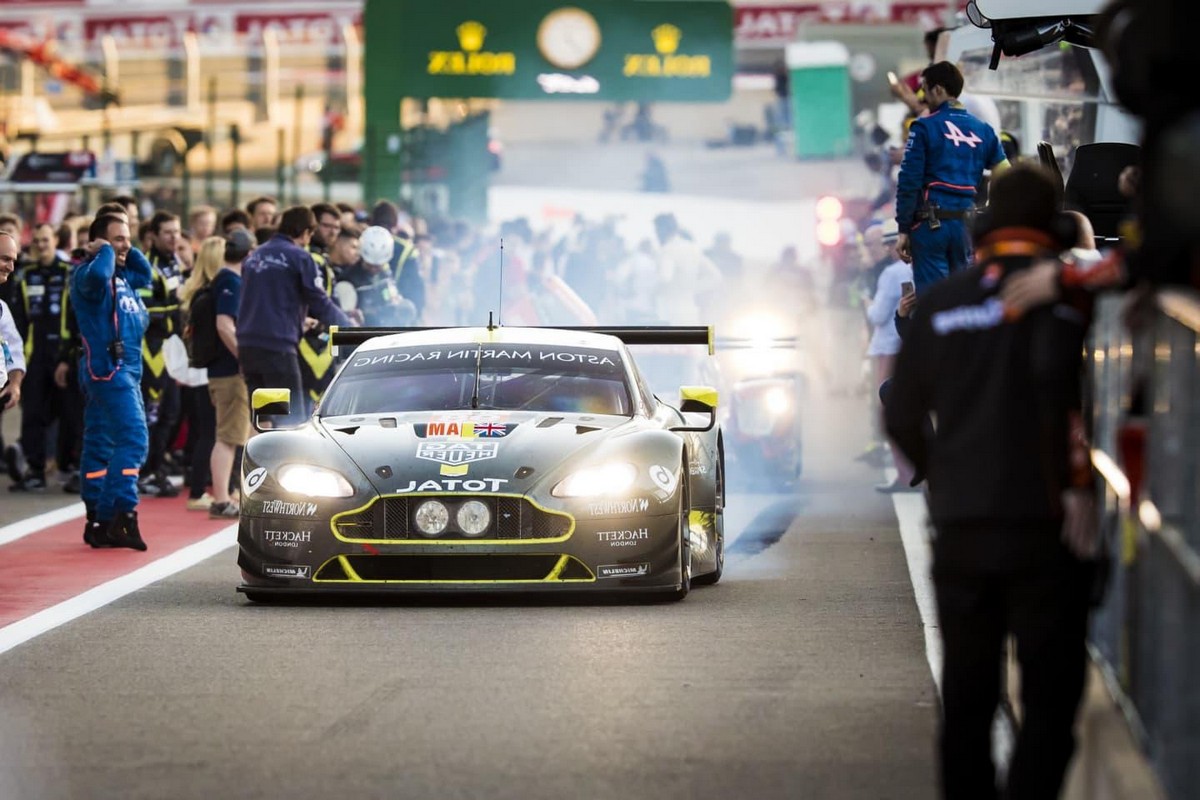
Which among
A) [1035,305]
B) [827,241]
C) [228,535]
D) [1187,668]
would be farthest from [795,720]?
[827,241]

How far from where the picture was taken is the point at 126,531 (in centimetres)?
1381

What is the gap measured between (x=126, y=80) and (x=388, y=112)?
42.8 meters


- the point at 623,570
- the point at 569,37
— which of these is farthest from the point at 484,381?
the point at 569,37

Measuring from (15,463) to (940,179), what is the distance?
8.78 m

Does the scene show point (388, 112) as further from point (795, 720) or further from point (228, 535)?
point (795, 720)

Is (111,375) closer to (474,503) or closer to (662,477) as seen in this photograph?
(474,503)

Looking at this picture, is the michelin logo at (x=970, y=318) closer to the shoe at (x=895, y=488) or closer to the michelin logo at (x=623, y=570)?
the michelin logo at (x=623, y=570)

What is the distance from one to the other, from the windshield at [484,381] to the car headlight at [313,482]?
3.12 ft

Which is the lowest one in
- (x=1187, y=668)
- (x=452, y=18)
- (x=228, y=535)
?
(x=228, y=535)

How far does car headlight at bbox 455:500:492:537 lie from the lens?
10688mm

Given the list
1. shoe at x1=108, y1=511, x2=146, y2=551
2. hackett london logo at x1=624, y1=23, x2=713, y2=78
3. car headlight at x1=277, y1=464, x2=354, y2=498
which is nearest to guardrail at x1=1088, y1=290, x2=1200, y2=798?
car headlight at x1=277, y1=464, x2=354, y2=498

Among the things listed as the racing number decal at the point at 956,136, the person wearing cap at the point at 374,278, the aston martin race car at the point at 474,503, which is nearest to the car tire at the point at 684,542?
the aston martin race car at the point at 474,503

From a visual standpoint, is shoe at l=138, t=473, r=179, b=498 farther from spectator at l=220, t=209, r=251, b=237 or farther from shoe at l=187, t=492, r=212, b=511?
spectator at l=220, t=209, r=251, b=237

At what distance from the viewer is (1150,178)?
497 cm
